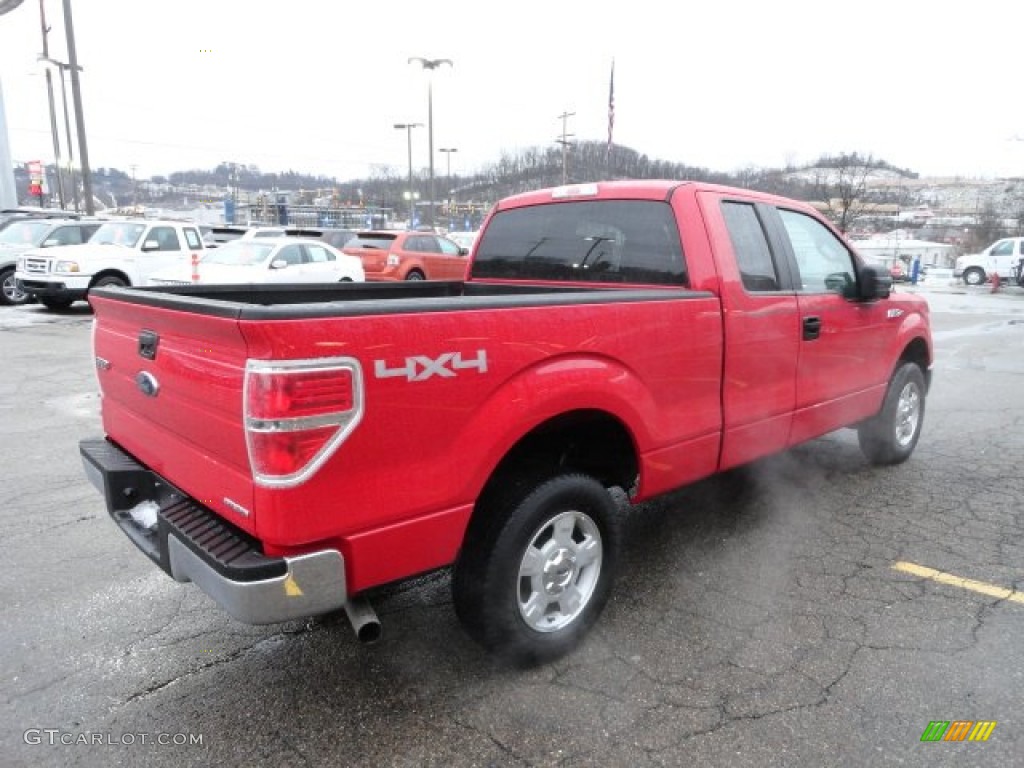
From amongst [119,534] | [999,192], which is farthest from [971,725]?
[999,192]

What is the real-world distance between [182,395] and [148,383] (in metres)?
0.32

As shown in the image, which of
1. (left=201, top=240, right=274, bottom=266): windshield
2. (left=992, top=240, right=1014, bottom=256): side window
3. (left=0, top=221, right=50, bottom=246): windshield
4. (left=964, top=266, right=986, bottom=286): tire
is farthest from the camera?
(left=964, top=266, right=986, bottom=286): tire

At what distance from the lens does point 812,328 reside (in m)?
3.90

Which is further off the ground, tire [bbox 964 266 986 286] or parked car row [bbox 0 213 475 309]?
parked car row [bbox 0 213 475 309]

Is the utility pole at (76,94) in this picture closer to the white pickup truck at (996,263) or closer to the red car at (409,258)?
the red car at (409,258)

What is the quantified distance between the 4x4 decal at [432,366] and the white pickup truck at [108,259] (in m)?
13.2

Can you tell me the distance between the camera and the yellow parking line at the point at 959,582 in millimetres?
3355

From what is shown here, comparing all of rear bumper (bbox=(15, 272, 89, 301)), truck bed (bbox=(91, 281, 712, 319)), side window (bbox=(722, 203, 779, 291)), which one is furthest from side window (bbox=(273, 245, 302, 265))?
side window (bbox=(722, 203, 779, 291))

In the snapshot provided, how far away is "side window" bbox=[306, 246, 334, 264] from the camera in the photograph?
48.1ft

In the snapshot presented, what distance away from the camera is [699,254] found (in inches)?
133

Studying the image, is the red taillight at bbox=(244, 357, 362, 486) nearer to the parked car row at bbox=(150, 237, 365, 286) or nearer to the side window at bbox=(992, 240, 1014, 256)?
the parked car row at bbox=(150, 237, 365, 286)
